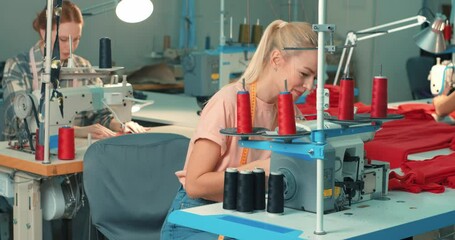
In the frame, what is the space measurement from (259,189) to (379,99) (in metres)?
0.46

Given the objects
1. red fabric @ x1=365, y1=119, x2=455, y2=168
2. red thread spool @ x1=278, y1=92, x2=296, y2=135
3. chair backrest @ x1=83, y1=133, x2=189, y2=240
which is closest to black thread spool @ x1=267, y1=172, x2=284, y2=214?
red thread spool @ x1=278, y1=92, x2=296, y2=135

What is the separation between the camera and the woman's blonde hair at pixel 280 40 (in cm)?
268

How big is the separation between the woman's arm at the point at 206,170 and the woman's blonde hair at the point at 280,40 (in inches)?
10.2

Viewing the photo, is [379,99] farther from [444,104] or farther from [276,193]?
[444,104]

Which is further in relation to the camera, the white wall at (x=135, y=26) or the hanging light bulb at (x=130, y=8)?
the white wall at (x=135, y=26)

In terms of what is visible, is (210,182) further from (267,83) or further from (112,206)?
(112,206)

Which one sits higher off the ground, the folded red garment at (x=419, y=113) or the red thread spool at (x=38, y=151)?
the folded red garment at (x=419, y=113)

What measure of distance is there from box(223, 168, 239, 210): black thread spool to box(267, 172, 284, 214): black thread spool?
10 cm

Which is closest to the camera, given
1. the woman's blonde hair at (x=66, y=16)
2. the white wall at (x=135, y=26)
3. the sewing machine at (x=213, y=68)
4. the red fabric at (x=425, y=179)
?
the red fabric at (x=425, y=179)

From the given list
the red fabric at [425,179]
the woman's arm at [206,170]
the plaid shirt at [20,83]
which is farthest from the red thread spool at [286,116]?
the plaid shirt at [20,83]

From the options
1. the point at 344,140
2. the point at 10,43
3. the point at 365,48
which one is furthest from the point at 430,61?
the point at 344,140

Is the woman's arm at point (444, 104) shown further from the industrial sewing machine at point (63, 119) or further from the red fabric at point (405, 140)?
the industrial sewing machine at point (63, 119)

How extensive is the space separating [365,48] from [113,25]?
2.25 m

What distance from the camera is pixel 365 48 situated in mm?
7688
